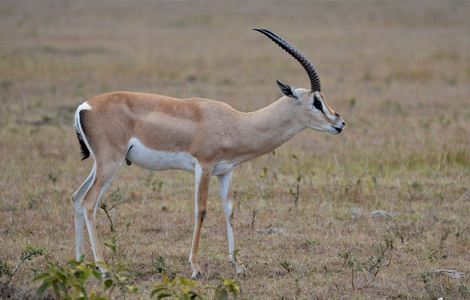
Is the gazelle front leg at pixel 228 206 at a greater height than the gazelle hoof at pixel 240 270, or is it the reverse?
the gazelle front leg at pixel 228 206

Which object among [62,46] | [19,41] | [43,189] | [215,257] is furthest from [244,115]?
[19,41]

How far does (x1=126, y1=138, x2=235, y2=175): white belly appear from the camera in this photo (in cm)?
696

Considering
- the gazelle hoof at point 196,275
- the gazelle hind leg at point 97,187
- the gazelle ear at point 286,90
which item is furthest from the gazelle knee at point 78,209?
the gazelle ear at point 286,90

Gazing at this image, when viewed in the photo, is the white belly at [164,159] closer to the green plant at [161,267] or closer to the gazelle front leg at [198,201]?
the gazelle front leg at [198,201]

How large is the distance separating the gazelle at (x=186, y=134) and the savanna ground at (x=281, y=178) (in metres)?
0.61

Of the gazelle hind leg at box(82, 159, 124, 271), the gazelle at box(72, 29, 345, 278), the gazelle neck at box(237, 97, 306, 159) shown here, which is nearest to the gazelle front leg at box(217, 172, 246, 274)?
Answer: the gazelle at box(72, 29, 345, 278)

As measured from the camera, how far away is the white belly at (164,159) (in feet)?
22.8

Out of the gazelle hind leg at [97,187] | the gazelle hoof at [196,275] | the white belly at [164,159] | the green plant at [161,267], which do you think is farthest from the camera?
the white belly at [164,159]

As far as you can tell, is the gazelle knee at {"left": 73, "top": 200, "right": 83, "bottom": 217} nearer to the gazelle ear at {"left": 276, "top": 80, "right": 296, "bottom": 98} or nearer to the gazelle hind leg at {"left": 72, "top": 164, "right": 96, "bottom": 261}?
the gazelle hind leg at {"left": 72, "top": 164, "right": 96, "bottom": 261}

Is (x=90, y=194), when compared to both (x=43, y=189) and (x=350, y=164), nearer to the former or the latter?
(x=43, y=189)

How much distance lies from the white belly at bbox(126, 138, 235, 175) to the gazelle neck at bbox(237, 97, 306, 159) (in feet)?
0.96

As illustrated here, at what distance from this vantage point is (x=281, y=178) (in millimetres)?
10023

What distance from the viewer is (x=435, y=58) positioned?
70.9ft

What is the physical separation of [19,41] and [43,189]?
1667cm
